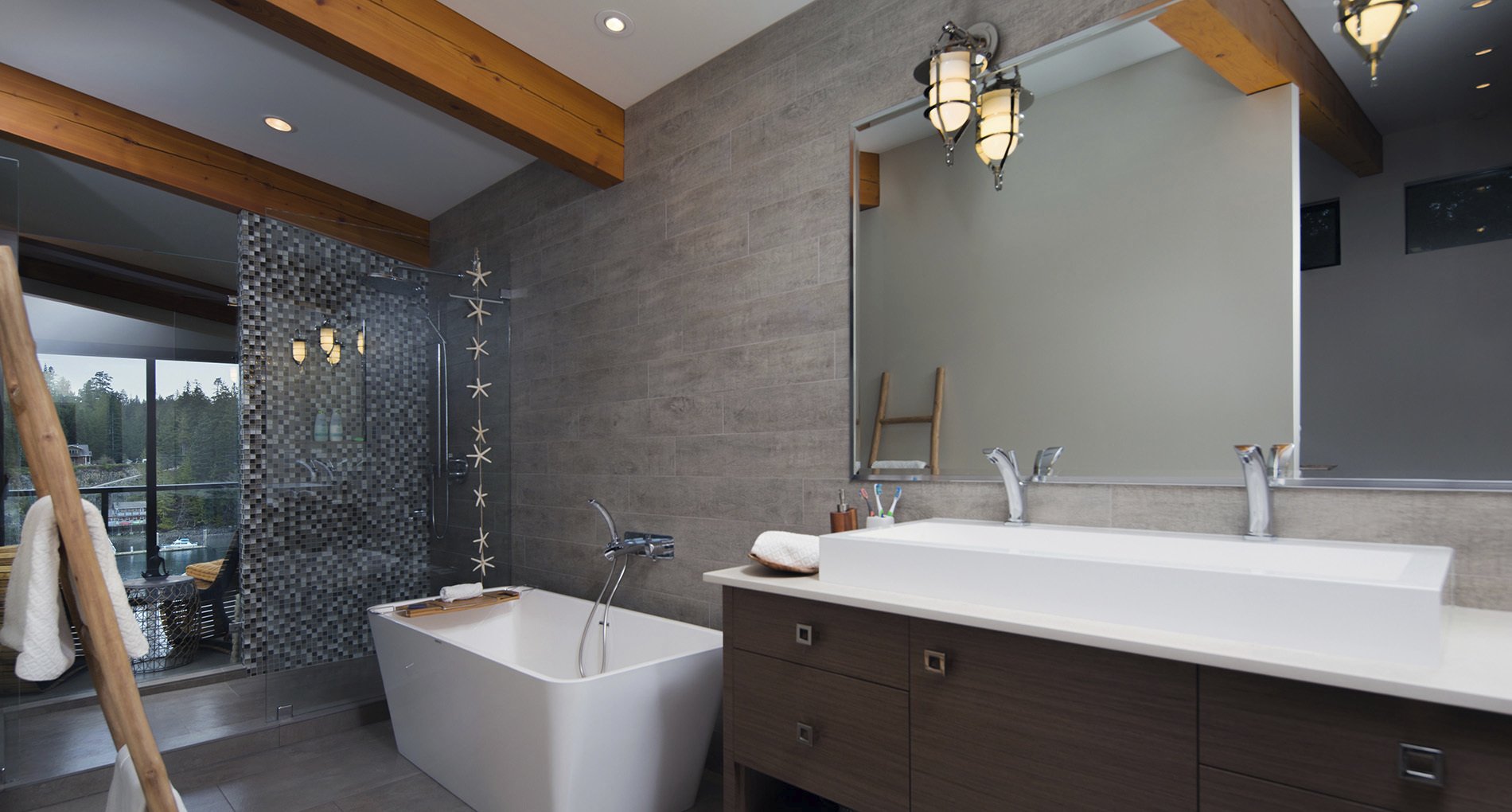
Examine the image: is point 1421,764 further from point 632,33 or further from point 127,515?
point 127,515

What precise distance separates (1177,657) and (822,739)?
32.0 inches

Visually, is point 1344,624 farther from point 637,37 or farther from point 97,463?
point 97,463

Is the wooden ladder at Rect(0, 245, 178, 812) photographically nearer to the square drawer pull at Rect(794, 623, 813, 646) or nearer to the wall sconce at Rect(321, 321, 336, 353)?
the square drawer pull at Rect(794, 623, 813, 646)

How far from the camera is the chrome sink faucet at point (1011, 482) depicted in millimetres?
1995

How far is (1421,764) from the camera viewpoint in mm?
1018

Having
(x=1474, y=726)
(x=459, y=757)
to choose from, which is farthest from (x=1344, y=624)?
(x=459, y=757)

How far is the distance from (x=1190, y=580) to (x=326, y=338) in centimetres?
345

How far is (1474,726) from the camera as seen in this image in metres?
0.99

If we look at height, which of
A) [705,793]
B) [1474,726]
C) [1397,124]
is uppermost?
[1397,124]

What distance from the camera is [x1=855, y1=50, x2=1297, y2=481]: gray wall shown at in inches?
67.2

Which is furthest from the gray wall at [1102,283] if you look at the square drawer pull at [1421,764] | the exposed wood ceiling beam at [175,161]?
the exposed wood ceiling beam at [175,161]

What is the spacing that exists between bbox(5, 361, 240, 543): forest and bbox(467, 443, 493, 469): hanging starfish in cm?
101

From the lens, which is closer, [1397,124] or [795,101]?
[1397,124]

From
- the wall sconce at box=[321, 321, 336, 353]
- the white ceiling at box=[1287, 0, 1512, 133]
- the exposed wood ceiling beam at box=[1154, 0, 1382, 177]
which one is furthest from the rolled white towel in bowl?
the white ceiling at box=[1287, 0, 1512, 133]
